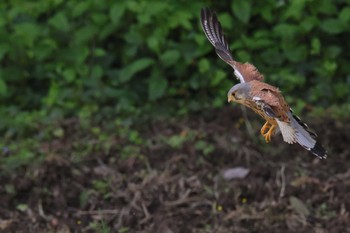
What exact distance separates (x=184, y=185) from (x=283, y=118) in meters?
1.97

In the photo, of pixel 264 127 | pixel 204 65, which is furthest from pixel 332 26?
pixel 264 127

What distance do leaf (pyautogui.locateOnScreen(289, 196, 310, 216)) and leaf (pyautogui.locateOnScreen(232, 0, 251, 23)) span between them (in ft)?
6.26

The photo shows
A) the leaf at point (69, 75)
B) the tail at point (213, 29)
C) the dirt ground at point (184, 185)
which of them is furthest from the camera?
→ the leaf at point (69, 75)

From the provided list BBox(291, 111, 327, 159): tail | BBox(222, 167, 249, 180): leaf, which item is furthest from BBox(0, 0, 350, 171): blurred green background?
BBox(291, 111, 327, 159): tail

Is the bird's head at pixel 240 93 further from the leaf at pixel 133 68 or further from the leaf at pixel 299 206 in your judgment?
the leaf at pixel 133 68

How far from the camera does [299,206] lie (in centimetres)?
456

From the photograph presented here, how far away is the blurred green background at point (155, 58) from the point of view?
6.12m

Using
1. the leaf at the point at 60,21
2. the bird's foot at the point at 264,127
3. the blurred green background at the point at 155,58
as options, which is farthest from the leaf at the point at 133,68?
the bird's foot at the point at 264,127

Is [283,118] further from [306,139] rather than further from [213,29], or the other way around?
[213,29]

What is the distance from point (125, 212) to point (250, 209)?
0.69 meters

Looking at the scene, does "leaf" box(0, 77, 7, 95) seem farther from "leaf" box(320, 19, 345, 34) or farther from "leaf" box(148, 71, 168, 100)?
"leaf" box(320, 19, 345, 34)

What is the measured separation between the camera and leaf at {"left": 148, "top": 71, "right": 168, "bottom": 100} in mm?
6125

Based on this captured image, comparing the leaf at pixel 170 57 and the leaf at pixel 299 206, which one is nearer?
the leaf at pixel 299 206

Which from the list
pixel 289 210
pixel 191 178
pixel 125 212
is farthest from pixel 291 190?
pixel 125 212
